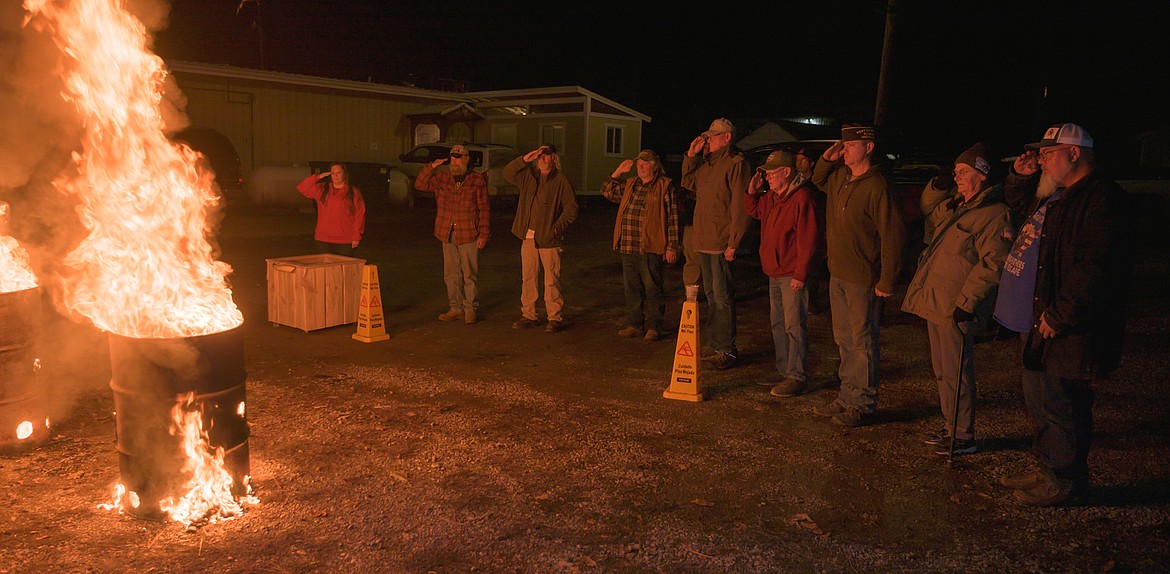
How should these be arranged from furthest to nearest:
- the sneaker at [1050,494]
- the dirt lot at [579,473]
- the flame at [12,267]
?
the flame at [12,267] → the sneaker at [1050,494] → the dirt lot at [579,473]

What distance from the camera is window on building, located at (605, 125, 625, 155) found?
1273 inches

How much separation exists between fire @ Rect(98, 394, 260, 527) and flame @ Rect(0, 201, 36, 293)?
6.36 ft

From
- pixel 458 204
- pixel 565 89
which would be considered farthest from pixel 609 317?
pixel 565 89

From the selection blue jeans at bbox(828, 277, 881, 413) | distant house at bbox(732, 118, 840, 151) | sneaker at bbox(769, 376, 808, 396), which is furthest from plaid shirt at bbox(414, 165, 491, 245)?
distant house at bbox(732, 118, 840, 151)

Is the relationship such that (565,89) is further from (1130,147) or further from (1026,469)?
(1130,147)

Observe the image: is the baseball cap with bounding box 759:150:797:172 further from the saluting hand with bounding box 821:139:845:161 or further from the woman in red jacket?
the woman in red jacket

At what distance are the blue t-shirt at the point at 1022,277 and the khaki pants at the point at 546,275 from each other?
5.11 metres

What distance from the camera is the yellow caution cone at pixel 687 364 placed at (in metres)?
6.72

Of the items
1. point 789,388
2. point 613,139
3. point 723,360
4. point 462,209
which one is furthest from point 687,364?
point 613,139

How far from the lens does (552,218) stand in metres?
9.14

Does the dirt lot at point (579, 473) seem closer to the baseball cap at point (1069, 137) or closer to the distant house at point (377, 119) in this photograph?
the baseball cap at point (1069, 137)

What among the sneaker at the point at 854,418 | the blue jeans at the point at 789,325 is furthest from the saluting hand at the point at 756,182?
the sneaker at the point at 854,418

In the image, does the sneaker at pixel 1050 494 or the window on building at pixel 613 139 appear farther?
the window on building at pixel 613 139

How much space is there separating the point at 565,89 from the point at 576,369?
2413 centimetres
